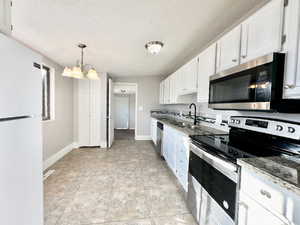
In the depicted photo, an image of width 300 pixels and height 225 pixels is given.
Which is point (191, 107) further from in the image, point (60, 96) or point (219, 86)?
point (60, 96)

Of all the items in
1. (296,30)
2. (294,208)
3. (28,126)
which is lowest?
(294,208)

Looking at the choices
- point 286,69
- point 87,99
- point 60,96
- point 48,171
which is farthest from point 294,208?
point 87,99

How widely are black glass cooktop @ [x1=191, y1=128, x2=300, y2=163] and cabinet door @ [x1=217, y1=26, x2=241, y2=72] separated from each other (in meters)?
0.71

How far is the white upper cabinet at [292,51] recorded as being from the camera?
95 cm

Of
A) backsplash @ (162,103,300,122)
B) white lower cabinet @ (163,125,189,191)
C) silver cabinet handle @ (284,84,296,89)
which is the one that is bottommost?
white lower cabinet @ (163,125,189,191)

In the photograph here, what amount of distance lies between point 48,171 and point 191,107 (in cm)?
318

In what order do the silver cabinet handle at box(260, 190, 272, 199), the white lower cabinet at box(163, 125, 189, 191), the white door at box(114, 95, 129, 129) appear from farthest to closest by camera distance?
the white door at box(114, 95, 129, 129), the white lower cabinet at box(163, 125, 189, 191), the silver cabinet handle at box(260, 190, 272, 199)

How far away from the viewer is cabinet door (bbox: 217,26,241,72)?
1.50m

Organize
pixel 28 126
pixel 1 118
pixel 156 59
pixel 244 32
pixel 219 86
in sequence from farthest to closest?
1. pixel 156 59
2. pixel 219 86
3. pixel 244 32
4. pixel 28 126
5. pixel 1 118

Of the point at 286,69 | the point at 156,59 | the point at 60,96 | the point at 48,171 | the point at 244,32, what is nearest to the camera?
the point at 286,69

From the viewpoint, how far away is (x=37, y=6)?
155cm

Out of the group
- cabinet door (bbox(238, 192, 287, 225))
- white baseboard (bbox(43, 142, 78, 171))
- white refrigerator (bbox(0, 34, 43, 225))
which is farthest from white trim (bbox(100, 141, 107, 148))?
cabinet door (bbox(238, 192, 287, 225))

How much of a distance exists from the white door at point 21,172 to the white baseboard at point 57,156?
2.08m

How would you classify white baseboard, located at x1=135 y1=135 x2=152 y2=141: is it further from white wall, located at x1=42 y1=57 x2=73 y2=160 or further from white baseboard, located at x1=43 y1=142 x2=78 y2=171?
white wall, located at x1=42 y1=57 x2=73 y2=160
